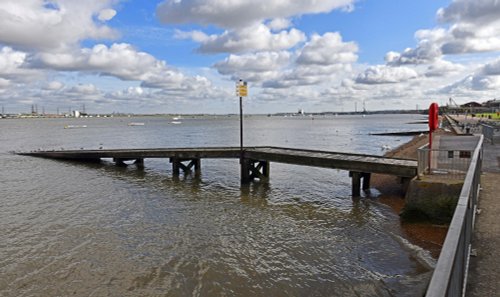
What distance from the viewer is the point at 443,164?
13.1 meters

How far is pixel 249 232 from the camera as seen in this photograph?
11.7 meters

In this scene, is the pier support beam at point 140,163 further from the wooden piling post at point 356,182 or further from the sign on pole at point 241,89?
the wooden piling post at point 356,182

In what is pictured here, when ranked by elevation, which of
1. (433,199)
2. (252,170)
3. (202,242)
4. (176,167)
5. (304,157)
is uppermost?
(304,157)

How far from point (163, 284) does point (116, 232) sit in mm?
4357

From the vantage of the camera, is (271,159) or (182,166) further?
(182,166)

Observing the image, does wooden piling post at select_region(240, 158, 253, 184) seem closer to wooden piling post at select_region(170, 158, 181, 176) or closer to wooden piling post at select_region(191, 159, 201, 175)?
wooden piling post at select_region(191, 159, 201, 175)

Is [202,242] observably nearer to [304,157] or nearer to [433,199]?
[433,199]

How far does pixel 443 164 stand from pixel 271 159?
328 inches

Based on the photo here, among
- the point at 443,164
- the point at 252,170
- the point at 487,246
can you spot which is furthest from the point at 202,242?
the point at 252,170

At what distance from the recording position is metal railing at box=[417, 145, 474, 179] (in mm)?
11361

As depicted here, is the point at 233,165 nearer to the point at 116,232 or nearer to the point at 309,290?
the point at 116,232

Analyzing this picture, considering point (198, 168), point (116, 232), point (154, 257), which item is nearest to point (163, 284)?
point (154, 257)

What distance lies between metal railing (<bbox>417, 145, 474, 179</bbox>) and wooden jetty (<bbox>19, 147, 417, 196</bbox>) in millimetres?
1093

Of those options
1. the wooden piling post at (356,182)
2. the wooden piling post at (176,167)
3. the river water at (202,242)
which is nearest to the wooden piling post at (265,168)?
the river water at (202,242)
